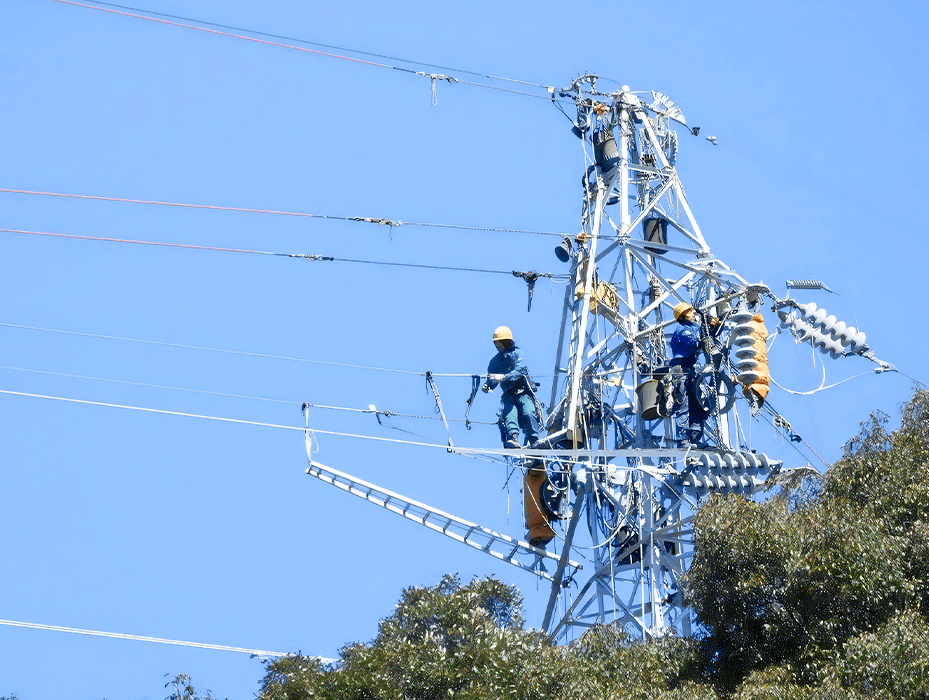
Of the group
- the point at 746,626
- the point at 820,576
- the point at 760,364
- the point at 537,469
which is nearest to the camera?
the point at 820,576

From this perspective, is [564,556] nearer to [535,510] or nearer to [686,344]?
[535,510]

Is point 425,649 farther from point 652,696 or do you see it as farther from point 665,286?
point 665,286

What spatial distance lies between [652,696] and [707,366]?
12.8 metres

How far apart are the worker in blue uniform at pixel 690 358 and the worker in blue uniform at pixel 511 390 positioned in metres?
3.51

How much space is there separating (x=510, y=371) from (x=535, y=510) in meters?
3.31

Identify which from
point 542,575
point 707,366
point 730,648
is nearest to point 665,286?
point 707,366

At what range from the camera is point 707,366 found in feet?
122

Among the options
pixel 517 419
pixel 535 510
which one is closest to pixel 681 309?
pixel 517 419

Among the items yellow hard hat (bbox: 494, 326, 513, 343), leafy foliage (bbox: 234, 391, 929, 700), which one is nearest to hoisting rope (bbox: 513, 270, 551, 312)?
yellow hard hat (bbox: 494, 326, 513, 343)

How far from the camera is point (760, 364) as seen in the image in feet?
120

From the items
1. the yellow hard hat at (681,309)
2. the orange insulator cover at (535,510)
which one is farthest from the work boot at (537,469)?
the yellow hard hat at (681,309)

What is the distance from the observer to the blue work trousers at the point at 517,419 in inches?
1516

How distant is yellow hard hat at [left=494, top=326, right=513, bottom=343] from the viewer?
129 ft

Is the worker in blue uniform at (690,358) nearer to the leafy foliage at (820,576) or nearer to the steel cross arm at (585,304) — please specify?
the steel cross arm at (585,304)
